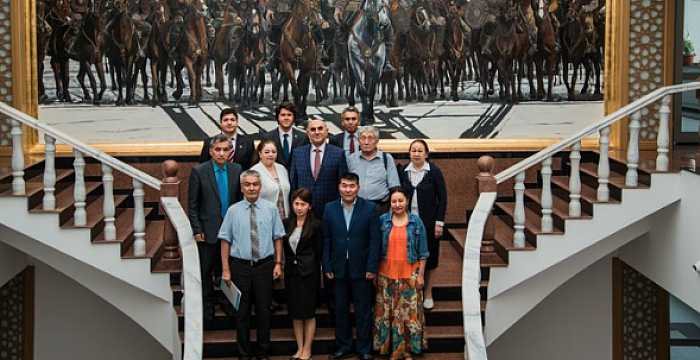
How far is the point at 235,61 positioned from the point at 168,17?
871 mm

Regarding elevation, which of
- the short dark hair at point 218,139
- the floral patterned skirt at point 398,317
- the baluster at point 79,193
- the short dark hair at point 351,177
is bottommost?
the floral patterned skirt at point 398,317

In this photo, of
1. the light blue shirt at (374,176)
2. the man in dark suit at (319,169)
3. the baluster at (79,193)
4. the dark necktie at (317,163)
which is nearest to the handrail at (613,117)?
the light blue shirt at (374,176)

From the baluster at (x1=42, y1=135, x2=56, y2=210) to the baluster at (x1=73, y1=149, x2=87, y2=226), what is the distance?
20 centimetres

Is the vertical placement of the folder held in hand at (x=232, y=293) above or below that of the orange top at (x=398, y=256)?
below

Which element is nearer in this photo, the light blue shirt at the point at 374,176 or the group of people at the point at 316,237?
the group of people at the point at 316,237

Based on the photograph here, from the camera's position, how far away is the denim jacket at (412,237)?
882 cm

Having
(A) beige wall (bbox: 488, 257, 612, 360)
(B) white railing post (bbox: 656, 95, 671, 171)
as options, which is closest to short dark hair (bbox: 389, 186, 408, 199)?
(B) white railing post (bbox: 656, 95, 671, 171)

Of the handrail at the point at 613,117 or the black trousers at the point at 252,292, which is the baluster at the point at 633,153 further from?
the black trousers at the point at 252,292

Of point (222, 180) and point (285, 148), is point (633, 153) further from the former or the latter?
point (222, 180)

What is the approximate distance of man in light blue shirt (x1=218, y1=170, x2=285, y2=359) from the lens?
28.4 ft

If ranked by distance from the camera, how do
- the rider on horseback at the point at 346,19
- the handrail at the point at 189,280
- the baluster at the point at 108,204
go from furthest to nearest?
Result: the rider on horseback at the point at 346,19 < the baluster at the point at 108,204 < the handrail at the point at 189,280

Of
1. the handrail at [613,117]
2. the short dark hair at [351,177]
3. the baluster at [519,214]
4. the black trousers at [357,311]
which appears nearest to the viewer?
the short dark hair at [351,177]

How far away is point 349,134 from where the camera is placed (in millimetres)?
9406

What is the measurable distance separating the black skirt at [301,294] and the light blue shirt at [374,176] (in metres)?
0.87
